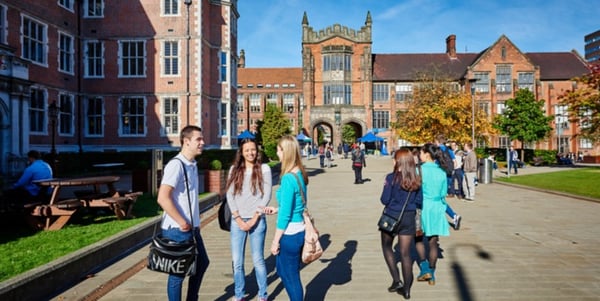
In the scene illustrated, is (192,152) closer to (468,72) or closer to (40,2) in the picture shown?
(40,2)

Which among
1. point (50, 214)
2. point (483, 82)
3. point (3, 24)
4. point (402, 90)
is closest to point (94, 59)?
point (3, 24)

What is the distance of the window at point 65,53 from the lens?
70.6 feet

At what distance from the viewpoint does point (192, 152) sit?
3.77 metres

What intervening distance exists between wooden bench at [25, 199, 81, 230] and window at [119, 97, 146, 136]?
55.0ft

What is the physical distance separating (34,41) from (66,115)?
4.48 m

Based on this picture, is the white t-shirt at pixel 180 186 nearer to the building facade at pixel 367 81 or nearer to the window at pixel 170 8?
the window at pixel 170 8

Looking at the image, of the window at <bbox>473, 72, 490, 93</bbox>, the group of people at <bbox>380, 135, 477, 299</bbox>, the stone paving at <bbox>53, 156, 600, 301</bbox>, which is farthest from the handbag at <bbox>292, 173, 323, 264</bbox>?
the window at <bbox>473, 72, 490, 93</bbox>

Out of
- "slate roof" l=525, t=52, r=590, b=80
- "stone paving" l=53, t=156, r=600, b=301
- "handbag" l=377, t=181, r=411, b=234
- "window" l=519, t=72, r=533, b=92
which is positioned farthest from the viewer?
"slate roof" l=525, t=52, r=590, b=80

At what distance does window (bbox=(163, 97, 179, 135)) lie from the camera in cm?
2306

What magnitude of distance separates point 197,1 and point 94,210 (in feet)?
55.3

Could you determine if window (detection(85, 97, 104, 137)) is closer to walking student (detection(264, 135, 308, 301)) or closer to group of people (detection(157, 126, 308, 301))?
group of people (detection(157, 126, 308, 301))

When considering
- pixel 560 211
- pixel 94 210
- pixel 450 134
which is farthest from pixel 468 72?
pixel 94 210

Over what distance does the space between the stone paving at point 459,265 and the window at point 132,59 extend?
57.4ft

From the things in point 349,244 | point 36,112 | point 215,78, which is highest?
point 215,78
